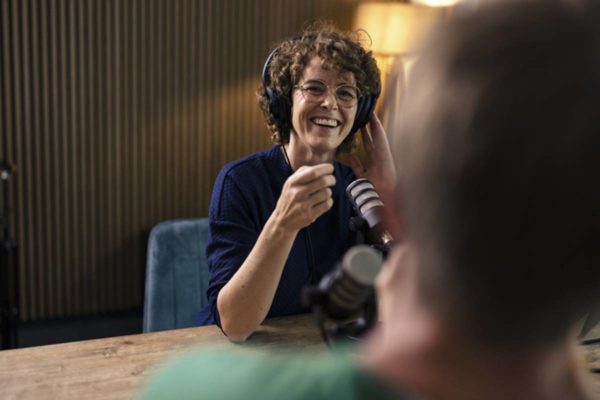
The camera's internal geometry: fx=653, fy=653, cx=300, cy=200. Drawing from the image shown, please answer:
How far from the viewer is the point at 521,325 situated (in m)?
0.46

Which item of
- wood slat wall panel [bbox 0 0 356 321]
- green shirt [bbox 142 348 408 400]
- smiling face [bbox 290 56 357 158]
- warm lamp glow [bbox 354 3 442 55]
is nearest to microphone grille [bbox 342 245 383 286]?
green shirt [bbox 142 348 408 400]

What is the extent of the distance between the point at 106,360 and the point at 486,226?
119 centimetres

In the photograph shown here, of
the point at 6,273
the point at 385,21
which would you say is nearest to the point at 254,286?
the point at 6,273

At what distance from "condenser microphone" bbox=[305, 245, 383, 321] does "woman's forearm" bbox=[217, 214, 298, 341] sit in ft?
2.93

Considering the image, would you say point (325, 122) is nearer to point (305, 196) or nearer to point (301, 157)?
point (301, 157)

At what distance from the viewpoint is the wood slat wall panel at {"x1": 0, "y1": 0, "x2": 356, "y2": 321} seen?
3.43m

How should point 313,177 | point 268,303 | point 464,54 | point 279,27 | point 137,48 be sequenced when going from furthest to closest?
point 279,27 → point 137,48 → point 268,303 → point 313,177 → point 464,54

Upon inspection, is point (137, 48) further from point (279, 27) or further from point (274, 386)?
point (274, 386)

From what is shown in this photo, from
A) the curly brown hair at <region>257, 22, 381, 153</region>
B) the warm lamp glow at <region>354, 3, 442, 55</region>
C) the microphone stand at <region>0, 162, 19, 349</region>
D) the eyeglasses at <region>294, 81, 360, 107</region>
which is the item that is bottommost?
the microphone stand at <region>0, 162, 19, 349</region>

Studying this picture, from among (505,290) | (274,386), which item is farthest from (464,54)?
(274,386)

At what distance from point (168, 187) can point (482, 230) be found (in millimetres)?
3509

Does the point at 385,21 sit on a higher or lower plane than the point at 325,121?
higher

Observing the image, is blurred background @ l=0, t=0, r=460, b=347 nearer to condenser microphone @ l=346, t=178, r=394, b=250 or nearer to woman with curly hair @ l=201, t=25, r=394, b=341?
woman with curly hair @ l=201, t=25, r=394, b=341

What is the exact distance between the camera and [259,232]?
1.89 m
